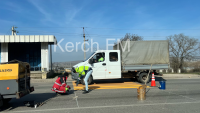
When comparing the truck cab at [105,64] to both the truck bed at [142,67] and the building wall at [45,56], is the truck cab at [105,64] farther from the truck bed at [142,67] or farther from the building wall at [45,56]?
the building wall at [45,56]

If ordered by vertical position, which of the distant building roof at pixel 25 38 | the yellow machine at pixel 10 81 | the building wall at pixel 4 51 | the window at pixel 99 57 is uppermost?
the distant building roof at pixel 25 38

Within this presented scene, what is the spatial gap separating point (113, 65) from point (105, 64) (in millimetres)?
566

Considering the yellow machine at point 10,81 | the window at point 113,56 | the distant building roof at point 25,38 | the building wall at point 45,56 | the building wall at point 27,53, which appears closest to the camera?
the yellow machine at point 10,81

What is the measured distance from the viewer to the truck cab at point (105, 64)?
11.6 meters

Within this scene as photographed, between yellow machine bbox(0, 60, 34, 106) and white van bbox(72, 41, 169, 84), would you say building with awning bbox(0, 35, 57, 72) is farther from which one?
yellow machine bbox(0, 60, 34, 106)

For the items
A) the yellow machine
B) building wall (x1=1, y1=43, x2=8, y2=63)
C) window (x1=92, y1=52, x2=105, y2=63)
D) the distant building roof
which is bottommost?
the yellow machine

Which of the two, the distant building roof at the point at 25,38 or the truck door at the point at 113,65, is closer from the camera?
the truck door at the point at 113,65

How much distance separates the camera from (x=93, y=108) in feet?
19.4

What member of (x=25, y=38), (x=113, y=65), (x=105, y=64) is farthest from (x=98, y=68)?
(x=25, y=38)

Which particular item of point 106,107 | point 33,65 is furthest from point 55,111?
point 33,65

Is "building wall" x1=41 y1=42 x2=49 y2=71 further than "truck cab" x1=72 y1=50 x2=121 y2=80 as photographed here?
Yes

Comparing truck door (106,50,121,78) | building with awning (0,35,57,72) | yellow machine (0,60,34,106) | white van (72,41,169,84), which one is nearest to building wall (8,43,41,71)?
building with awning (0,35,57,72)

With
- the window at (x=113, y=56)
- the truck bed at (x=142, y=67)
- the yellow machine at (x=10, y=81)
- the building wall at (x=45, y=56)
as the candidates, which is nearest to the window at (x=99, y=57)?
the window at (x=113, y=56)

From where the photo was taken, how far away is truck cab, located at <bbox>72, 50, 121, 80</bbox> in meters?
11.6
